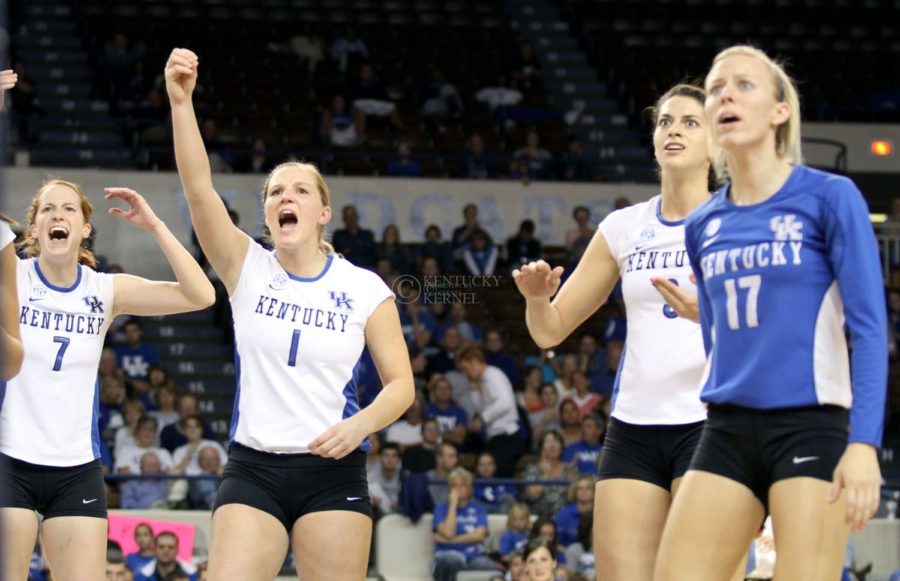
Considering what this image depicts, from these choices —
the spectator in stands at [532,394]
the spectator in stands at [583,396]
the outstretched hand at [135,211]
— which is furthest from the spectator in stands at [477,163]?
the outstretched hand at [135,211]

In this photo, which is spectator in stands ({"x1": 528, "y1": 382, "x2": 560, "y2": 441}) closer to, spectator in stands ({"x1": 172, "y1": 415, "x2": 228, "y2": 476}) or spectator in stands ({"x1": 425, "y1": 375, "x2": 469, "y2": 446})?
spectator in stands ({"x1": 425, "y1": 375, "x2": 469, "y2": 446})

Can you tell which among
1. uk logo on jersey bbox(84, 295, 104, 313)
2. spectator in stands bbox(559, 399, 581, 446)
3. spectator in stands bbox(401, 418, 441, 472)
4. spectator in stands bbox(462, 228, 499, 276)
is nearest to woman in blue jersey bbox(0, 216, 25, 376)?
uk logo on jersey bbox(84, 295, 104, 313)

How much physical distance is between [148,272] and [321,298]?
36.9 ft

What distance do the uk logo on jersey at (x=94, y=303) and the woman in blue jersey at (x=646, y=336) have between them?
2011mm

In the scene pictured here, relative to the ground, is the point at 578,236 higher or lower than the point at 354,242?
higher

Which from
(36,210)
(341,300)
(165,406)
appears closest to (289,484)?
(341,300)

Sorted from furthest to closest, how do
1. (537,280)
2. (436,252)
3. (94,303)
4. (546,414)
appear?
(436,252), (546,414), (94,303), (537,280)

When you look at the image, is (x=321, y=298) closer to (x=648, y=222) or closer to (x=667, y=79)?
(x=648, y=222)

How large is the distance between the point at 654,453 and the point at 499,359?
8763 mm

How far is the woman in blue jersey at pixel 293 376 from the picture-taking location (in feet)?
17.7

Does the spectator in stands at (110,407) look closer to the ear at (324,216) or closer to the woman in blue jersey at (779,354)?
the ear at (324,216)

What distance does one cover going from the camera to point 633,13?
24.0 meters

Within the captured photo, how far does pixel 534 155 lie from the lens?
19.2 meters

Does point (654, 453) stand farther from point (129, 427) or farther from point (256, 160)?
point (256, 160)
